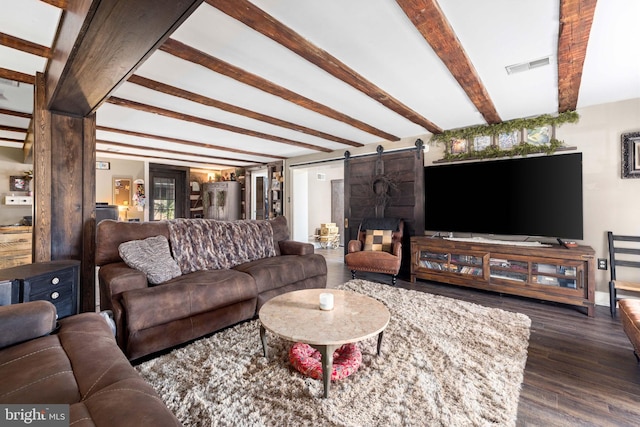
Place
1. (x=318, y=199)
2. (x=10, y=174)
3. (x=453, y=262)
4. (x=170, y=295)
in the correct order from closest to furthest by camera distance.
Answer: (x=170, y=295), (x=453, y=262), (x=10, y=174), (x=318, y=199)

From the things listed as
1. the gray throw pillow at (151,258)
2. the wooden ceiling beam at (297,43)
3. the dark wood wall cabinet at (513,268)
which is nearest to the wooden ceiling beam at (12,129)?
the gray throw pillow at (151,258)

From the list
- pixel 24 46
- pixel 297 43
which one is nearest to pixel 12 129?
pixel 24 46

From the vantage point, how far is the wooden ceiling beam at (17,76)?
233 cm

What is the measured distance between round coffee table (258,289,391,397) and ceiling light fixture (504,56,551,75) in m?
2.29

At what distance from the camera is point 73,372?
105cm

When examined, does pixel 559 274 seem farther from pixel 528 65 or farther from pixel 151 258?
pixel 151 258

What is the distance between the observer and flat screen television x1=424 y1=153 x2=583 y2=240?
3188 millimetres

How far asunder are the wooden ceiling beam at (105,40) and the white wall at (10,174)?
4.38m

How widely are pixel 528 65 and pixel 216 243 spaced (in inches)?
133

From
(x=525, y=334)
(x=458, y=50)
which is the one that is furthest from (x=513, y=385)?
(x=458, y=50)

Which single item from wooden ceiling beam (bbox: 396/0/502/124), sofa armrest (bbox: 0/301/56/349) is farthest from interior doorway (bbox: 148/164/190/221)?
wooden ceiling beam (bbox: 396/0/502/124)

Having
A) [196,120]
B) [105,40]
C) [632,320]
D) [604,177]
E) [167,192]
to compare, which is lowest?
[632,320]

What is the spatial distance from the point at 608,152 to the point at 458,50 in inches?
101

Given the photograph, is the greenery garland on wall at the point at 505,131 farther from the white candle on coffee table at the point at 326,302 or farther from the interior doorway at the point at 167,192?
the interior doorway at the point at 167,192
